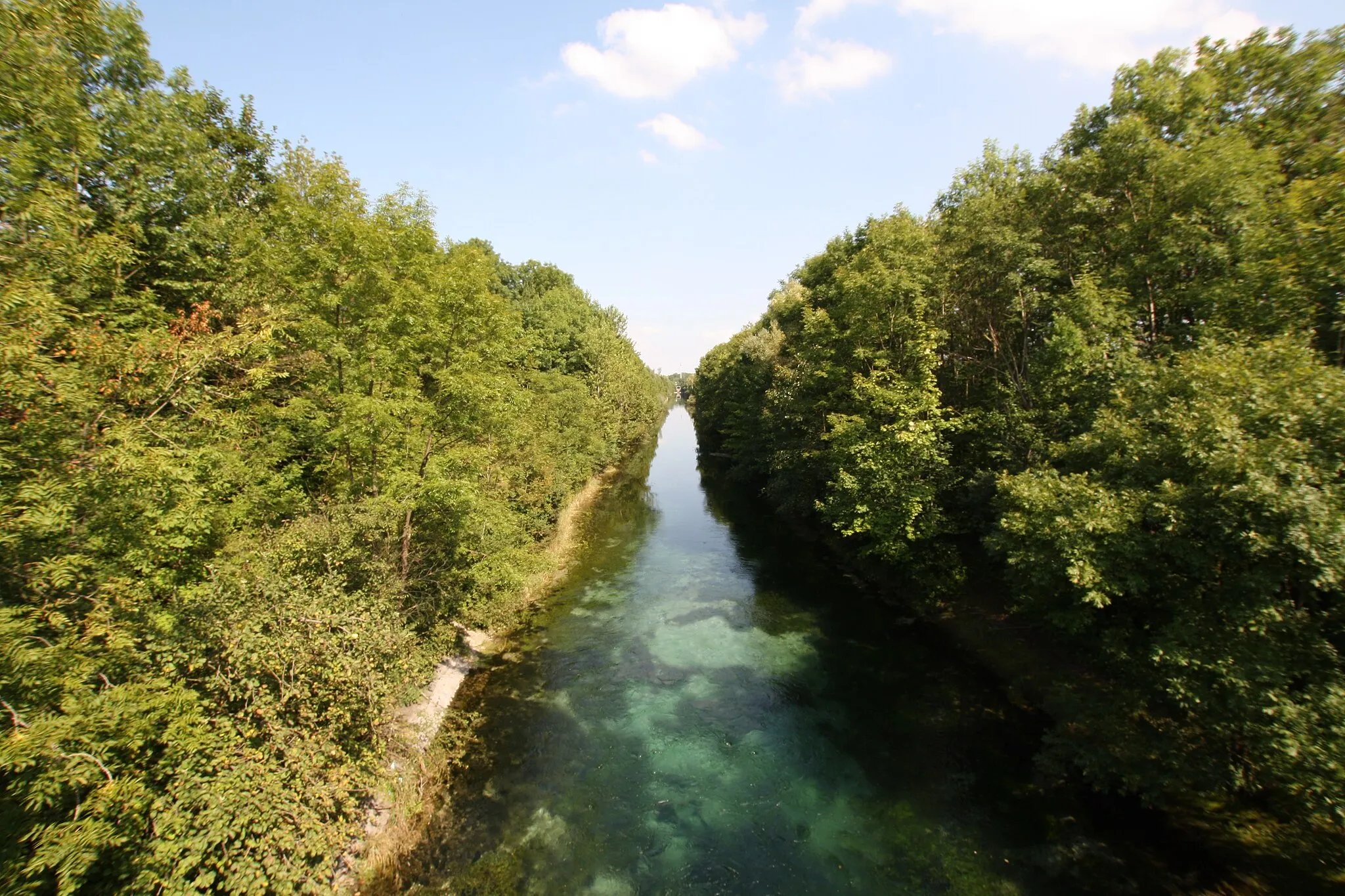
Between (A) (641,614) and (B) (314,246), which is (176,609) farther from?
(A) (641,614)

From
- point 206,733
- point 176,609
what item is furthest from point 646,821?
point 176,609

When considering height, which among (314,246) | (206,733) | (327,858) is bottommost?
(327,858)

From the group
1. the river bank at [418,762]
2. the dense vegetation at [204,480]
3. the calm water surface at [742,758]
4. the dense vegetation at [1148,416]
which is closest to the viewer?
the dense vegetation at [204,480]

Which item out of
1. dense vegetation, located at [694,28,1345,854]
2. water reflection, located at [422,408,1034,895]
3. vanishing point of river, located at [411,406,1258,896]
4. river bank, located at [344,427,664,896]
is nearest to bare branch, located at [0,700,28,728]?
river bank, located at [344,427,664,896]

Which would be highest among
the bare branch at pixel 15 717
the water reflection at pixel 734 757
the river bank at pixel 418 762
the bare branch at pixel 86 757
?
the bare branch at pixel 15 717

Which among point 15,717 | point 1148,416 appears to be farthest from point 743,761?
point 15,717

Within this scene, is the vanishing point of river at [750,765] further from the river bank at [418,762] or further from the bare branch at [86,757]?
the bare branch at [86,757]

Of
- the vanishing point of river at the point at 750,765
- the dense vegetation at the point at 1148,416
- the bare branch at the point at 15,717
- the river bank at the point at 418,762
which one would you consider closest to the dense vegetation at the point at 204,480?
the bare branch at the point at 15,717
